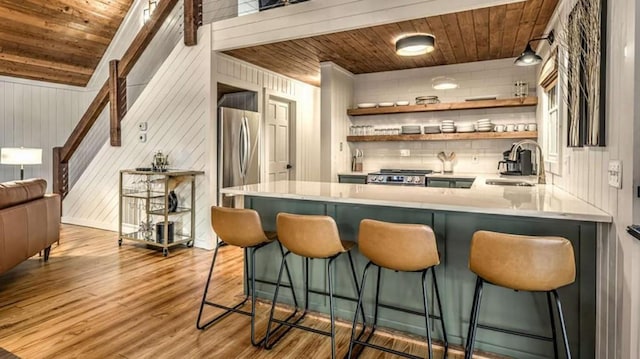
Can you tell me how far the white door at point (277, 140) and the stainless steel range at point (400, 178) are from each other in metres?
1.76

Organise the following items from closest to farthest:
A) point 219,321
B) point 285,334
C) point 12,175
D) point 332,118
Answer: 1. point 285,334
2. point 219,321
3. point 332,118
4. point 12,175

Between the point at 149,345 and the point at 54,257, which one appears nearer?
the point at 149,345

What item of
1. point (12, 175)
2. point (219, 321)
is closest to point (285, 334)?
point (219, 321)

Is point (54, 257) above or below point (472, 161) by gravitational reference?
below

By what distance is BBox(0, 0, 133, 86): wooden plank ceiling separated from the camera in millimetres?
5430

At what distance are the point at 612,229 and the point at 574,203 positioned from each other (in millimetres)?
387

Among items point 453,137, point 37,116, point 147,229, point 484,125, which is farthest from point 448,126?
point 37,116

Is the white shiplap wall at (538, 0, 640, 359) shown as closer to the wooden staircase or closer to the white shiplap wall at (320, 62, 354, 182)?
the white shiplap wall at (320, 62, 354, 182)

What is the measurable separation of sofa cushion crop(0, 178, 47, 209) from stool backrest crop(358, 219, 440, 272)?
125 inches

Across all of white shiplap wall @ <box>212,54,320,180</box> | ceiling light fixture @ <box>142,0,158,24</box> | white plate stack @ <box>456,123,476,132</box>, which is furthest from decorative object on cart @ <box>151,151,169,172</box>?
white plate stack @ <box>456,123,476,132</box>

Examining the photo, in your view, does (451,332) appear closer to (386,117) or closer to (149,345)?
(149,345)

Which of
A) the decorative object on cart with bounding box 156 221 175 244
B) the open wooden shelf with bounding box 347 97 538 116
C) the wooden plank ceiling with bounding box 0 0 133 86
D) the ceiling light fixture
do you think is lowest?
the decorative object on cart with bounding box 156 221 175 244

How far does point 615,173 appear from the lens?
5.65 ft

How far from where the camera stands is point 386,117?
5727mm
